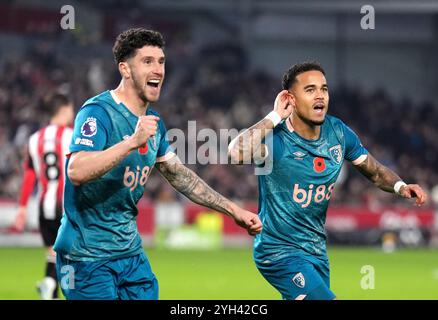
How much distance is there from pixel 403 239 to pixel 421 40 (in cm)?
1326

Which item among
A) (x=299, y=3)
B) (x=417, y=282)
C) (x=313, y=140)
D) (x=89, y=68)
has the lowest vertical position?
(x=417, y=282)

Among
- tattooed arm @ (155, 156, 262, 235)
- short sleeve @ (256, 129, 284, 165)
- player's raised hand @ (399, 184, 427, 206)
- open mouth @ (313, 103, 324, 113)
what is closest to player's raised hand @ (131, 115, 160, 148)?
tattooed arm @ (155, 156, 262, 235)

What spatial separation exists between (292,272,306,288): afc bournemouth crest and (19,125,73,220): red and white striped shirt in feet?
14.2

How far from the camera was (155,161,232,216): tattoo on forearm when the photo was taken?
24.2 feet

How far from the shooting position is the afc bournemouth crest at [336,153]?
796 centimetres

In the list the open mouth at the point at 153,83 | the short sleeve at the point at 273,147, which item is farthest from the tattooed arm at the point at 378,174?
the open mouth at the point at 153,83

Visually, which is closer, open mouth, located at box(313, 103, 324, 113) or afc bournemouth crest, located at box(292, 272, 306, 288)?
afc bournemouth crest, located at box(292, 272, 306, 288)

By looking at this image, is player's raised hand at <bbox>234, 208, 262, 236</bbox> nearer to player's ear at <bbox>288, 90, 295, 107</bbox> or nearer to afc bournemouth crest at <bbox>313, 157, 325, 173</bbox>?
afc bournemouth crest at <bbox>313, 157, 325, 173</bbox>

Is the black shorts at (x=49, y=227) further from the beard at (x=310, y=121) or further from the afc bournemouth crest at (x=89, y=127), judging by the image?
the afc bournemouth crest at (x=89, y=127)

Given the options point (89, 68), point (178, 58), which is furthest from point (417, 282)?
point (178, 58)

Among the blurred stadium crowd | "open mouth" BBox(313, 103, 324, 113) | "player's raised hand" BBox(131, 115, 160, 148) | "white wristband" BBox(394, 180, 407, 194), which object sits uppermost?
the blurred stadium crowd
